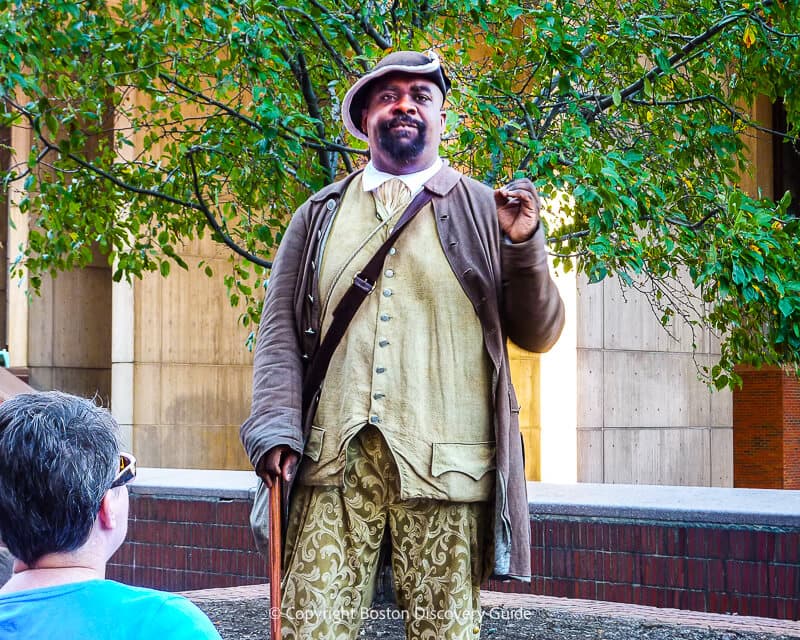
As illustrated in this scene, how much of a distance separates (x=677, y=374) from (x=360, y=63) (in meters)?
14.0

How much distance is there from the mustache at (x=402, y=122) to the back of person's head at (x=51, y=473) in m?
1.68

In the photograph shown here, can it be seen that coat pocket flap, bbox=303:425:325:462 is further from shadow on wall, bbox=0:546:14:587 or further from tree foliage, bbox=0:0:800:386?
tree foliage, bbox=0:0:800:386

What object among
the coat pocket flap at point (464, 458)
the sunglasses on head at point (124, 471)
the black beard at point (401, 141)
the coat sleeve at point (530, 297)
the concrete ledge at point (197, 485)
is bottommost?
the concrete ledge at point (197, 485)

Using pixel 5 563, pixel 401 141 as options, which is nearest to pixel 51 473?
pixel 5 563

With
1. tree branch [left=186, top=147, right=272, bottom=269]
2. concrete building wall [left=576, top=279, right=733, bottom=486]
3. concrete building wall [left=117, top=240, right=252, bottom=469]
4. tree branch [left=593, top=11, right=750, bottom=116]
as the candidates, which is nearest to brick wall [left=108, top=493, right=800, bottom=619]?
tree branch [left=186, top=147, right=272, bottom=269]

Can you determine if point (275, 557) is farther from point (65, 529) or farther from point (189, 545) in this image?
point (189, 545)

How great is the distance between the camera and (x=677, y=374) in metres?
19.6

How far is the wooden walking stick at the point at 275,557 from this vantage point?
3098mm

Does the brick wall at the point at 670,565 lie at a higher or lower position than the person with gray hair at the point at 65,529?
lower

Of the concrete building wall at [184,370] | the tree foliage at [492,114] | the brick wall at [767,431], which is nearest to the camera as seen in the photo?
the tree foliage at [492,114]

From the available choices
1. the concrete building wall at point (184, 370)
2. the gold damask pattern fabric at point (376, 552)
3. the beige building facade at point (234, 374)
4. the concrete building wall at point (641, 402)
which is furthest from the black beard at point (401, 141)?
the concrete building wall at point (184, 370)

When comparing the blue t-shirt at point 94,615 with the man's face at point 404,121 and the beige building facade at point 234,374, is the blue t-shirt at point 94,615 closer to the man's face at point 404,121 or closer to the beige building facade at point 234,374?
the man's face at point 404,121

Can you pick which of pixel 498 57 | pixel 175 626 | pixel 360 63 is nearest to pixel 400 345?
pixel 175 626

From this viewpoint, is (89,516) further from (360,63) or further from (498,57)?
(498,57)
